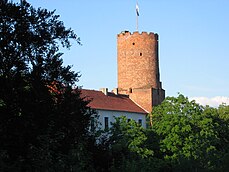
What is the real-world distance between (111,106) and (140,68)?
890cm

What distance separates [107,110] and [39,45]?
34.9 m

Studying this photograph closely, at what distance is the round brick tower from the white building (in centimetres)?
245

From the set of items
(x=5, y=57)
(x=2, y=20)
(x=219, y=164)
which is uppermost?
(x=2, y=20)

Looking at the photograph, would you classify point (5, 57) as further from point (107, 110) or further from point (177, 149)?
point (107, 110)

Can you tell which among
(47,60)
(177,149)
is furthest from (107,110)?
(47,60)

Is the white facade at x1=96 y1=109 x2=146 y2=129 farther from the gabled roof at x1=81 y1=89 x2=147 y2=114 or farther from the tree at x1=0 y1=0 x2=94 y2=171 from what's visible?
the tree at x1=0 y1=0 x2=94 y2=171

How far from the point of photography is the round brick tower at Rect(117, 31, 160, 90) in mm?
64188

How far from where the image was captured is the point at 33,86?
2020cm

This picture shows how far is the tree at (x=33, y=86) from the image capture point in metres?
19.3

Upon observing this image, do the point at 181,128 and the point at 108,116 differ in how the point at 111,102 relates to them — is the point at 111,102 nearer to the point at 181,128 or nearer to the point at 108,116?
the point at 108,116

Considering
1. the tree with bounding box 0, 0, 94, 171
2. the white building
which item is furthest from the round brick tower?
the tree with bounding box 0, 0, 94, 171

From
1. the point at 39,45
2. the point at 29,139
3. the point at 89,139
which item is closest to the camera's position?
the point at 29,139

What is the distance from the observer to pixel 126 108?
194 ft

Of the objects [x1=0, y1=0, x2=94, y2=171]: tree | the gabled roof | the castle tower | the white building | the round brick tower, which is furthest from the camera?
the round brick tower
